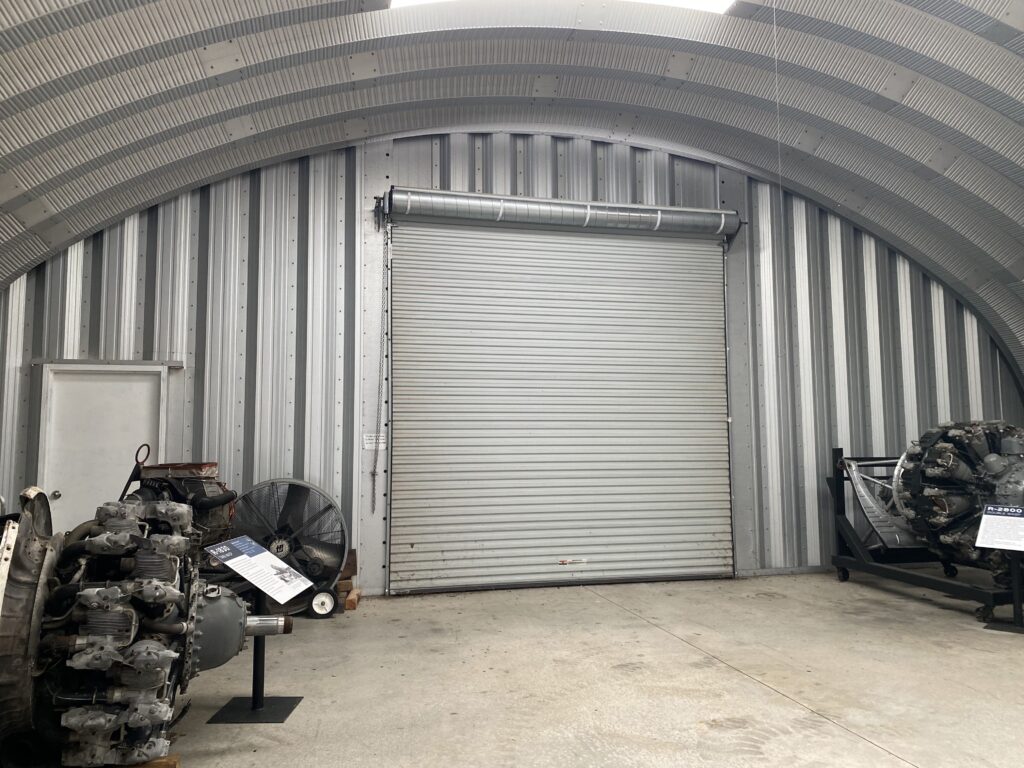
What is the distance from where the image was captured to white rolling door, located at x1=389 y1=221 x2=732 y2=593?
19.6 ft

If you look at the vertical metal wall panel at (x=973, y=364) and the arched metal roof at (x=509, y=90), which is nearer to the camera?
the arched metal roof at (x=509, y=90)

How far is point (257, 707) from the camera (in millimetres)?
3221

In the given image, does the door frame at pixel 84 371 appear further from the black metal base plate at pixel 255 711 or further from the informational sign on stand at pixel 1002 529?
the informational sign on stand at pixel 1002 529

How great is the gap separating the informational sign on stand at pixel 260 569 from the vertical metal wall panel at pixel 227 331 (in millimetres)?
2507

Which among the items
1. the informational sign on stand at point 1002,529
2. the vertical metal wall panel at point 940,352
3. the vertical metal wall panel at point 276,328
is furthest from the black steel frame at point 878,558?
the vertical metal wall panel at point 276,328

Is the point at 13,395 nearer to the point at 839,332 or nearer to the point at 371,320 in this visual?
the point at 371,320

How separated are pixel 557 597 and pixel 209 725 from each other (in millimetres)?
3240

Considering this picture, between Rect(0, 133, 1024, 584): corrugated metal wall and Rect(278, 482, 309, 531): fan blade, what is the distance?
501mm

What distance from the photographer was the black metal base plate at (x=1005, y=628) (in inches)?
180

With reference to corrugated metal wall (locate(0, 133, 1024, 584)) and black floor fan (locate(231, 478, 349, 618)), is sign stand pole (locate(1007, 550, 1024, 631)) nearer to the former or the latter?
corrugated metal wall (locate(0, 133, 1024, 584))

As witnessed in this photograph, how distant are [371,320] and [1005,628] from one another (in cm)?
570

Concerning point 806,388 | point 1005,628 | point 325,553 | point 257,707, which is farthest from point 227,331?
point 1005,628

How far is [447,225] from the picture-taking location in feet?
20.5

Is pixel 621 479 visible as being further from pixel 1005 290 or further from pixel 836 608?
pixel 1005 290
